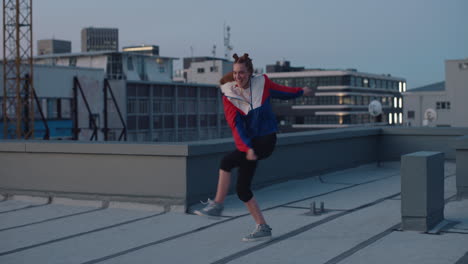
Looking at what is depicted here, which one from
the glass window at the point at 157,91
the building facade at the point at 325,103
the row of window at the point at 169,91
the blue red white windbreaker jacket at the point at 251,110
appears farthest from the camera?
the building facade at the point at 325,103

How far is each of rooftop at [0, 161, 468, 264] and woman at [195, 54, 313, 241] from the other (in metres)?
0.55

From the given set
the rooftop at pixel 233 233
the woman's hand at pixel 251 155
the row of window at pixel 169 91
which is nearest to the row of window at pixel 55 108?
the row of window at pixel 169 91

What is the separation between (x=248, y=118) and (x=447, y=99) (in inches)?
4086

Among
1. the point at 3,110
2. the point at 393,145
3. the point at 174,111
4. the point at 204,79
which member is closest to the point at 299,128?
the point at 204,79

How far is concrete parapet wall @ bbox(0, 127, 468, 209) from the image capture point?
8.05 m

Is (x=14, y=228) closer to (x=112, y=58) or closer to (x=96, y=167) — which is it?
(x=96, y=167)

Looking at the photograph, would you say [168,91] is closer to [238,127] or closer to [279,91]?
[279,91]

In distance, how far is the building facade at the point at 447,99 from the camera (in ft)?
331

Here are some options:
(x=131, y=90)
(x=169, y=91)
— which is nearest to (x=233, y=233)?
(x=131, y=90)

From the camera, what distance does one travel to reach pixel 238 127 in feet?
19.6

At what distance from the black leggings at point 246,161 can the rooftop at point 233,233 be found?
52 cm

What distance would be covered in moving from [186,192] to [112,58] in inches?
4015

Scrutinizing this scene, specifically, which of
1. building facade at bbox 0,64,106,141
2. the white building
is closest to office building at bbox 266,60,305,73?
the white building

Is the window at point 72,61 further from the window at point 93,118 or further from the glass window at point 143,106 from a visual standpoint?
the window at point 93,118
